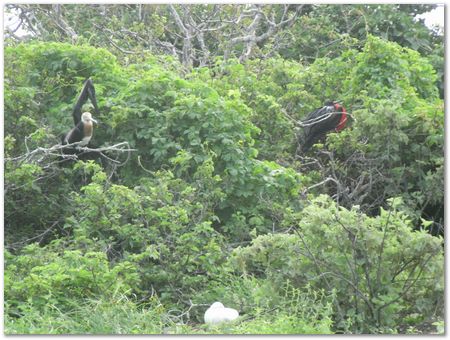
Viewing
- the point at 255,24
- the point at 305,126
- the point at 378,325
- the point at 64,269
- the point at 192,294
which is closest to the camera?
the point at 378,325

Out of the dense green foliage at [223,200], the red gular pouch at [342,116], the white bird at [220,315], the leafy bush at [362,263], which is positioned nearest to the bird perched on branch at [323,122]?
the red gular pouch at [342,116]

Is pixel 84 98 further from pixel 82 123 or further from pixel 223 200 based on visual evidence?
pixel 223 200

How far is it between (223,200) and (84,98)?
1.26m

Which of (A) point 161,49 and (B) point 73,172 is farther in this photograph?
(A) point 161,49

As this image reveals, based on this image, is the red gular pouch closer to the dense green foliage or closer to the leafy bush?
the dense green foliage

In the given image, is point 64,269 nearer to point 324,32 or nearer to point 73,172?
point 73,172

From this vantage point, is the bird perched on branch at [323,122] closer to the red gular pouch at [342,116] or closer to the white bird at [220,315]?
the red gular pouch at [342,116]

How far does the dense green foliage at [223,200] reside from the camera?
4801mm

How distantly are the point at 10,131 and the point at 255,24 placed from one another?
3.79 m

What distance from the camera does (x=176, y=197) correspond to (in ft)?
20.5

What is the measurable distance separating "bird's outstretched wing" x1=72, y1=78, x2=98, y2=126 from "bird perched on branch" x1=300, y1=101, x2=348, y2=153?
196cm

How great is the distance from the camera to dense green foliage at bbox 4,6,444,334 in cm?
480

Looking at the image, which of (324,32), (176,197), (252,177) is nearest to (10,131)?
(176,197)

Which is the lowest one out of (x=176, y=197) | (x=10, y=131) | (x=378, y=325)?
(x=378, y=325)
